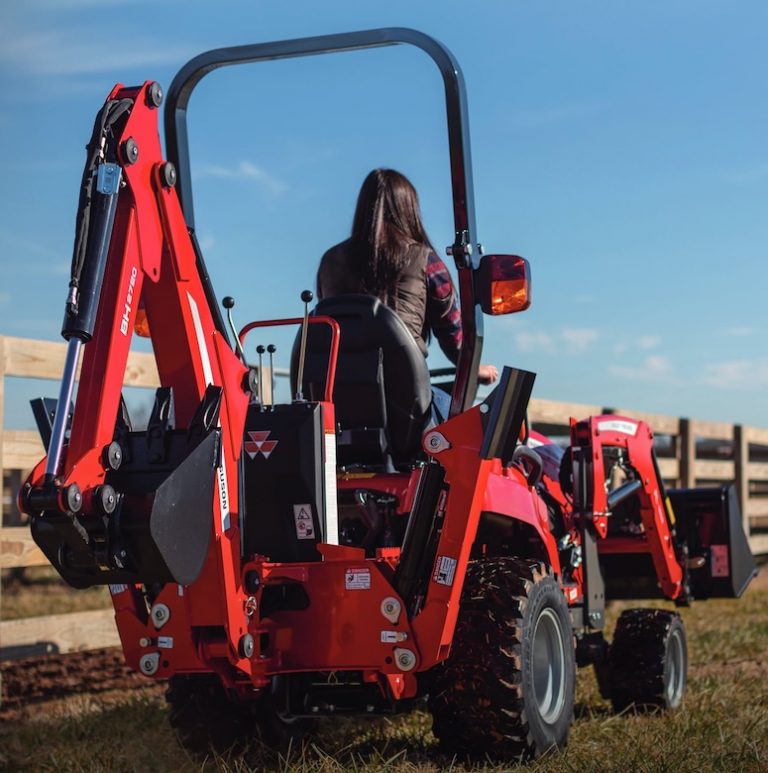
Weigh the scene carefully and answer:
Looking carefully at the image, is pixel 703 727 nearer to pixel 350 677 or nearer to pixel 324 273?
pixel 350 677

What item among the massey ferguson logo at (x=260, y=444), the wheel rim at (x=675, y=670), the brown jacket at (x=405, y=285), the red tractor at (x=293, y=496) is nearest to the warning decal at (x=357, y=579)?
the red tractor at (x=293, y=496)

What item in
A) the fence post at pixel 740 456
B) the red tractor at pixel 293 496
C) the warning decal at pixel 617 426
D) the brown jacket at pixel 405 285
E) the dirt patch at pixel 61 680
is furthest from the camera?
the fence post at pixel 740 456

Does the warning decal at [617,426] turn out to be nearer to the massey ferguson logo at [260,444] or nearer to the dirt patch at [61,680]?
the massey ferguson logo at [260,444]

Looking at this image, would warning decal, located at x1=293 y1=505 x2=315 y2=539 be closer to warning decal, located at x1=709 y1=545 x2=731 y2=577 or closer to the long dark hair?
the long dark hair

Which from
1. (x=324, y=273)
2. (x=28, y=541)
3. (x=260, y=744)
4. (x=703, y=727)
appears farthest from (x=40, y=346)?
(x=703, y=727)

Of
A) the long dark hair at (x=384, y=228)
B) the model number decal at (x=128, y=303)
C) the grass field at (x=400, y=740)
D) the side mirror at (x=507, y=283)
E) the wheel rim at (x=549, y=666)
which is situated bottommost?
the grass field at (x=400, y=740)

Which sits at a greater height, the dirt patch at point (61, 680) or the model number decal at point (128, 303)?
the model number decal at point (128, 303)

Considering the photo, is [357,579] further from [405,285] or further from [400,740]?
[405,285]

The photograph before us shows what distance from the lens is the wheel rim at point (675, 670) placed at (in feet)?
18.5

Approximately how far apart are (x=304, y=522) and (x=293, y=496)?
0.32ft

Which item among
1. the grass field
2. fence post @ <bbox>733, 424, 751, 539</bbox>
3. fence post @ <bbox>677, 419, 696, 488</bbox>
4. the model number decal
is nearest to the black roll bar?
the model number decal

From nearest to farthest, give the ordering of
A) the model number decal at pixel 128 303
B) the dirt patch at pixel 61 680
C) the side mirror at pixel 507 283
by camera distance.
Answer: the model number decal at pixel 128 303 < the side mirror at pixel 507 283 < the dirt patch at pixel 61 680

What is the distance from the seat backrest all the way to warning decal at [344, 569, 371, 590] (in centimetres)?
62

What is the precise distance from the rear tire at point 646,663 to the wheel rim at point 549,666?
3.25 feet
